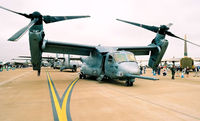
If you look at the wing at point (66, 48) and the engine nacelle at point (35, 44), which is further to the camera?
the wing at point (66, 48)

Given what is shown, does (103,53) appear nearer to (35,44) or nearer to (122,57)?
(122,57)

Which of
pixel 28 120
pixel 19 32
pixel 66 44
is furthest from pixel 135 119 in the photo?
pixel 66 44


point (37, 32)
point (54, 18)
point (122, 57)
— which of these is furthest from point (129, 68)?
point (54, 18)

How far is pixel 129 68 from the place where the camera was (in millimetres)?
8961

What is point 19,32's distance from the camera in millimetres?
8164

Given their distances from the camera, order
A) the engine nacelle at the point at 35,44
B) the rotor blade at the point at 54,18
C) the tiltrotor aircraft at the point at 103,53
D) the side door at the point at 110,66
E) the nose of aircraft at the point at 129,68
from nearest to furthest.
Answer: the nose of aircraft at the point at 129,68, the tiltrotor aircraft at the point at 103,53, the engine nacelle at the point at 35,44, the side door at the point at 110,66, the rotor blade at the point at 54,18

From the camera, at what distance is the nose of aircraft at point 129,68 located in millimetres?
8859

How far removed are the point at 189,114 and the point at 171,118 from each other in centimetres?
71

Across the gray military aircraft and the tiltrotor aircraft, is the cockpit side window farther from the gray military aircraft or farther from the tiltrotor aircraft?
the gray military aircraft

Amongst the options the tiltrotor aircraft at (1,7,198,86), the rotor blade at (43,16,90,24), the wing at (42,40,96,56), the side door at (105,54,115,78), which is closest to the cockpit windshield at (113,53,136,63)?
the tiltrotor aircraft at (1,7,198,86)

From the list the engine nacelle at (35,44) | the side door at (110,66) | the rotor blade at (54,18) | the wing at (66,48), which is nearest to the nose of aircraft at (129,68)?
the side door at (110,66)

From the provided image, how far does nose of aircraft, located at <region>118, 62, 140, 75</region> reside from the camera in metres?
8.86

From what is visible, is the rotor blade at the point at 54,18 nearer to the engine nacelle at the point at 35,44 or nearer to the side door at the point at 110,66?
the engine nacelle at the point at 35,44

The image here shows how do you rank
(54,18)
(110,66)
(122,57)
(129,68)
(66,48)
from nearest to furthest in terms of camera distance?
1. (129,68)
2. (122,57)
3. (110,66)
4. (54,18)
5. (66,48)
